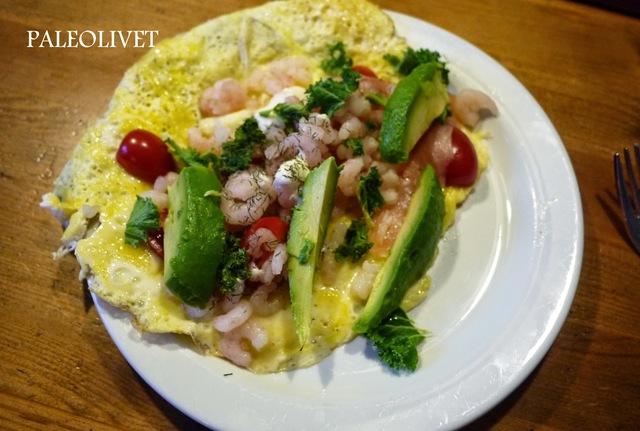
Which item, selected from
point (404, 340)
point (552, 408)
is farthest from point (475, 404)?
point (552, 408)

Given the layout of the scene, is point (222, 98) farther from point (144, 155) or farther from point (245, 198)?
point (245, 198)

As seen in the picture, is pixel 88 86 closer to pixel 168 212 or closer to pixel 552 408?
pixel 168 212

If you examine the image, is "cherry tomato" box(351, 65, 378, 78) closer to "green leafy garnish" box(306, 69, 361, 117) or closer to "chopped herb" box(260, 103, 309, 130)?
"green leafy garnish" box(306, 69, 361, 117)

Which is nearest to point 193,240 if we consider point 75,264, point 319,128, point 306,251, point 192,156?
point 306,251

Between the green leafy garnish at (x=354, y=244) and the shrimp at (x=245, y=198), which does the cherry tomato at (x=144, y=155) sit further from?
the green leafy garnish at (x=354, y=244)

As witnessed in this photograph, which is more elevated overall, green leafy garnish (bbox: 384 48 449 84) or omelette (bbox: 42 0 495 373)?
green leafy garnish (bbox: 384 48 449 84)

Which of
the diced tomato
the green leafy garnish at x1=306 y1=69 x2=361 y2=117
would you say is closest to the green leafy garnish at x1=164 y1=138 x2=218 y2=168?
the diced tomato
